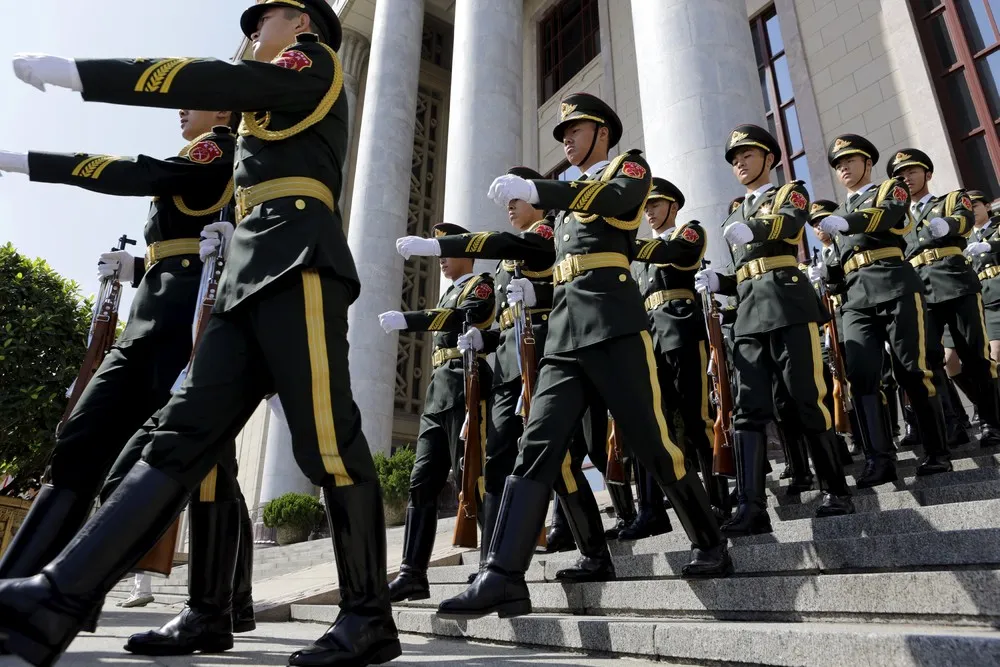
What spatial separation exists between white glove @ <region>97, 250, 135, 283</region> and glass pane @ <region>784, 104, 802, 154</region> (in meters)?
10.6

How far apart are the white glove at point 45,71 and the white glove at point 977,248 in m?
6.43

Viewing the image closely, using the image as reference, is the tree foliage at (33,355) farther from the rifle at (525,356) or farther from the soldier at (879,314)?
the soldier at (879,314)

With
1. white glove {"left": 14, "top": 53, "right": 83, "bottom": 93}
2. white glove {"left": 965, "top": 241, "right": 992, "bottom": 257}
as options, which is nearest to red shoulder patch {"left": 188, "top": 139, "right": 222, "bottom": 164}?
white glove {"left": 14, "top": 53, "right": 83, "bottom": 93}

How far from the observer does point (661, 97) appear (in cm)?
685

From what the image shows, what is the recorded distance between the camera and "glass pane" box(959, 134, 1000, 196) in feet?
30.2

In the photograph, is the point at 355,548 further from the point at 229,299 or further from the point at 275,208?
the point at 275,208

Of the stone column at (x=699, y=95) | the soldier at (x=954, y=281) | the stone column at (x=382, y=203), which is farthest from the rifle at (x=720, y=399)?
the stone column at (x=382, y=203)

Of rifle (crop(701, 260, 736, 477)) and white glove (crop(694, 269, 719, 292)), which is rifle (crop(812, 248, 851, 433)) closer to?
rifle (crop(701, 260, 736, 477))

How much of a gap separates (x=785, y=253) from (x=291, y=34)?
2.86 metres

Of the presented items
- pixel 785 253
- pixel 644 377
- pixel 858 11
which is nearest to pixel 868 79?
pixel 858 11

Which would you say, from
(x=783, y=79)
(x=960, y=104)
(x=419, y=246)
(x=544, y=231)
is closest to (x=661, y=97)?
(x=544, y=231)

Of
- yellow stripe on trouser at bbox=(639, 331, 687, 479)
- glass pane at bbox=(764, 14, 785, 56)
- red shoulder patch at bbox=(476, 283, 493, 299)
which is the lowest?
yellow stripe on trouser at bbox=(639, 331, 687, 479)

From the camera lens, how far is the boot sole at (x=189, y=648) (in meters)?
2.50

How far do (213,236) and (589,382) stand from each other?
1.61 m
